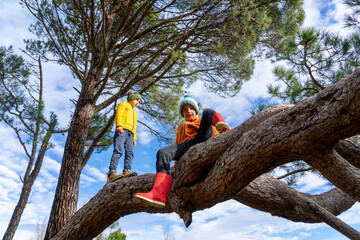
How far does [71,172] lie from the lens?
13.2 ft

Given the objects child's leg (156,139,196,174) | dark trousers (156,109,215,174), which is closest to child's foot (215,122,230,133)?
dark trousers (156,109,215,174)

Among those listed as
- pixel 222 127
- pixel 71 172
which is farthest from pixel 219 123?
pixel 71 172

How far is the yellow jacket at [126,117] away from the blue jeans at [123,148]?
7 cm

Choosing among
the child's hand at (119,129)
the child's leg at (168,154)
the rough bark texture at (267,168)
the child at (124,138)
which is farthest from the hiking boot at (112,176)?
the child's leg at (168,154)

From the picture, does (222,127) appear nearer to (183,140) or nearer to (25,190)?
(183,140)

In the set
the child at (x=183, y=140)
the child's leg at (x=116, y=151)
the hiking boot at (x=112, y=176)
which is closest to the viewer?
the child at (x=183, y=140)

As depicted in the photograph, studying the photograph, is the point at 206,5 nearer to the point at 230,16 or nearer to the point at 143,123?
the point at 230,16

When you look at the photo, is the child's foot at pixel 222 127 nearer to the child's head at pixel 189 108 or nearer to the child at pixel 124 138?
the child's head at pixel 189 108

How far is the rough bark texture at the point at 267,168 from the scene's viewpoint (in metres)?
1.64

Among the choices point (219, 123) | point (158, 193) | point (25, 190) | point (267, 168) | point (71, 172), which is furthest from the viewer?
point (25, 190)

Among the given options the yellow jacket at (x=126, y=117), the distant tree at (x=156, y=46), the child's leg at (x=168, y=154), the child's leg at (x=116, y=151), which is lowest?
the child's leg at (x=168, y=154)

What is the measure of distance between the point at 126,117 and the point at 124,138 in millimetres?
291

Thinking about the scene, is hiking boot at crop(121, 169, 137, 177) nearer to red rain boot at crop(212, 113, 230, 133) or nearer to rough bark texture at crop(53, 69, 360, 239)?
rough bark texture at crop(53, 69, 360, 239)

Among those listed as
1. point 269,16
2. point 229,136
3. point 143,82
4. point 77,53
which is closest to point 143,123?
point 143,82
